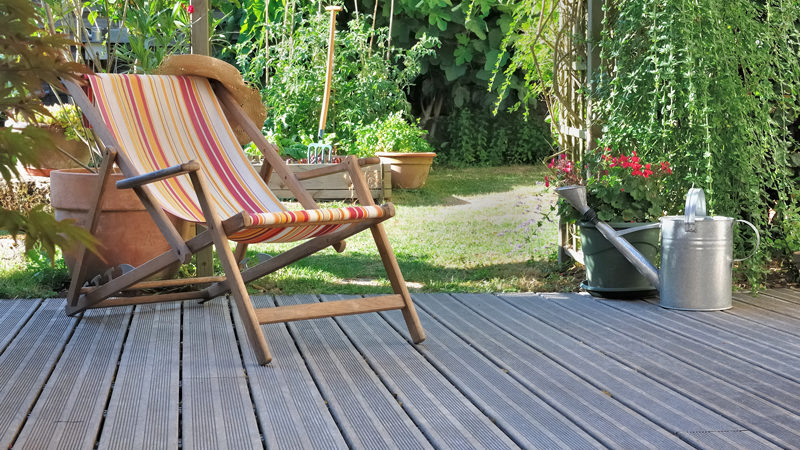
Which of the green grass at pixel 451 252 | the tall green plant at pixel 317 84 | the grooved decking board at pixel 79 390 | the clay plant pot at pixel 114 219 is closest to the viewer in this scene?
the grooved decking board at pixel 79 390

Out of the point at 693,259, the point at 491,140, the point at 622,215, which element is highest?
the point at 491,140

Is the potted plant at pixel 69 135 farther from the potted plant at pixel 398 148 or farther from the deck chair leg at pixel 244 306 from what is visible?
the potted plant at pixel 398 148

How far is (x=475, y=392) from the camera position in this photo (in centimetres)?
219

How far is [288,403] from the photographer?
81.8 inches

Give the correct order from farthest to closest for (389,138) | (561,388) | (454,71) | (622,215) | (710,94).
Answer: (454,71) → (389,138) → (622,215) → (710,94) → (561,388)

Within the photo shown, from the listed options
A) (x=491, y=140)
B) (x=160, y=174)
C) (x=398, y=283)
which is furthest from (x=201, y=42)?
(x=491, y=140)

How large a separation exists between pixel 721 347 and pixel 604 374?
0.55 metres

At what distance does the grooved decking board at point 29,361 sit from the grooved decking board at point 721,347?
182cm

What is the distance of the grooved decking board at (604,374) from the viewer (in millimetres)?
1911

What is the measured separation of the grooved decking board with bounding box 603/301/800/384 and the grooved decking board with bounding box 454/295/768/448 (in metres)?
0.29

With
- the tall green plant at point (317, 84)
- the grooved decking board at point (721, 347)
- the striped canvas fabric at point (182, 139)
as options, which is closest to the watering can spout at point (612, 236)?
the grooved decking board at point (721, 347)

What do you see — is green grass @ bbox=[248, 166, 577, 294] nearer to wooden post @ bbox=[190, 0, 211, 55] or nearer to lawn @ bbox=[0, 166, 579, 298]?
lawn @ bbox=[0, 166, 579, 298]

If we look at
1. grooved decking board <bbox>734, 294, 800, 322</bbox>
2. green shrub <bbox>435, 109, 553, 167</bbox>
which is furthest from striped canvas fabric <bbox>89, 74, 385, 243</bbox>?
green shrub <bbox>435, 109, 553, 167</bbox>

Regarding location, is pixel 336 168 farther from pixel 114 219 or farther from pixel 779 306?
pixel 779 306
